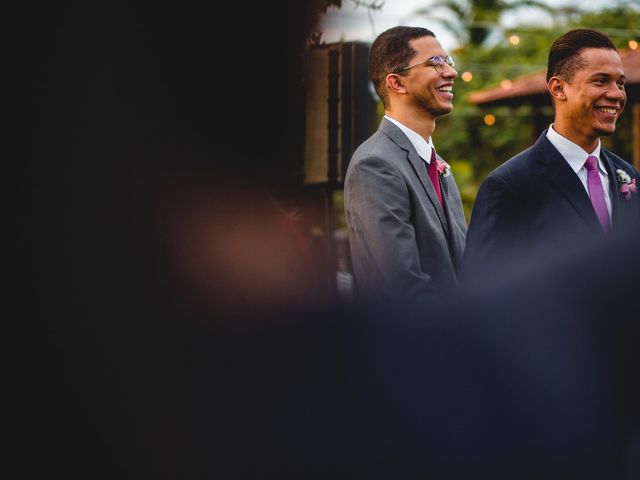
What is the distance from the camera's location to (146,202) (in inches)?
50.2

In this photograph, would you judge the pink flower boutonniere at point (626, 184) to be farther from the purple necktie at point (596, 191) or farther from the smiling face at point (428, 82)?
the smiling face at point (428, 82)

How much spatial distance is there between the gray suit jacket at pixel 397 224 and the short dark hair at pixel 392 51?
0.20 m

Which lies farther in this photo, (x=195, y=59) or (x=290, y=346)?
(x=290, y=346)

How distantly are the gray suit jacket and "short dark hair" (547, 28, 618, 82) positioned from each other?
1.80 feet

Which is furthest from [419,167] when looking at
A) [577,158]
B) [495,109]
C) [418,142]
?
[495,109]

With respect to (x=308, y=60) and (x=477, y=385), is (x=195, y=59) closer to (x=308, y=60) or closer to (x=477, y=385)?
(x=308, y=60)

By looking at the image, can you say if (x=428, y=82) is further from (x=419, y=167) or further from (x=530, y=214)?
(x=530, y=214)

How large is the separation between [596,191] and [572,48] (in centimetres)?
46

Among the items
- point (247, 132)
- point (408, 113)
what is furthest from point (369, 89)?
point (247, 132)

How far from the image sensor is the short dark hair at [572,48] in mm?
2549

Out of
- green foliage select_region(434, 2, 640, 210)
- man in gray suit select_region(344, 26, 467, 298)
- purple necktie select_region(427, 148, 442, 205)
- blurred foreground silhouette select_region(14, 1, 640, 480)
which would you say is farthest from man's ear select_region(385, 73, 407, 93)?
green foliage select_region(434, 2, 640, 210)

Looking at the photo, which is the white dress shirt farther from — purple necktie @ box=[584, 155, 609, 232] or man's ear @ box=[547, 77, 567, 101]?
man's ear @ box=[547, 77, 567, 101]

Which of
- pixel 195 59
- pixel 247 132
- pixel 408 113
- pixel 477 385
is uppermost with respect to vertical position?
pixel 408 113

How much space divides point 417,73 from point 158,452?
193 centimetres
